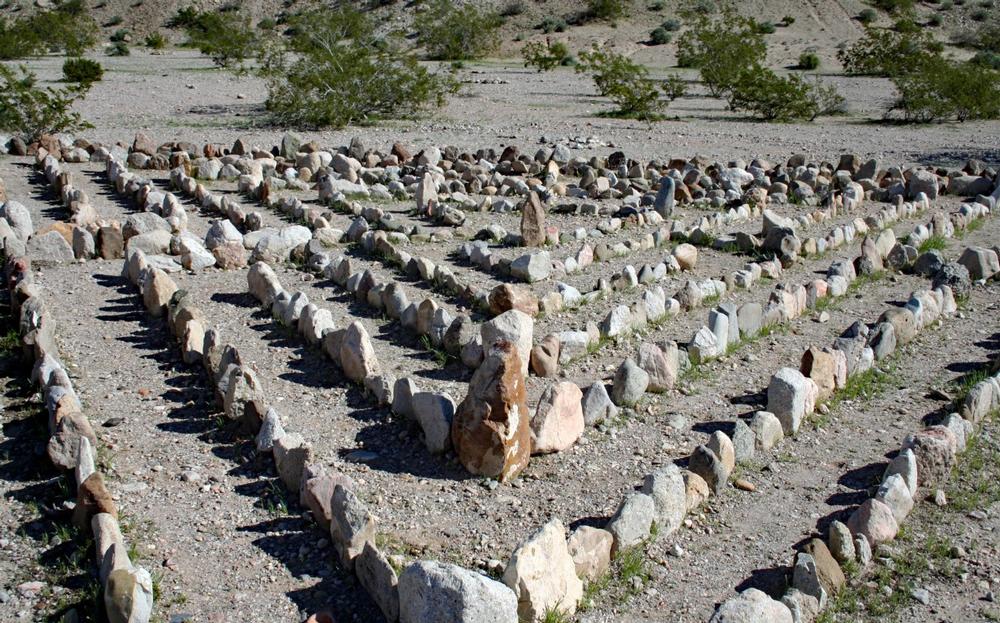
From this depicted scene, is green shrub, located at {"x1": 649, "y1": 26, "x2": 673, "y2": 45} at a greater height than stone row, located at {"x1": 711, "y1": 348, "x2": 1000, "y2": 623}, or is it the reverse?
green shrub, located at {"x1": 649, "y1": 26, "x2": 673, "y2": 45}

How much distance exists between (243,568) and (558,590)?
5.02 feet

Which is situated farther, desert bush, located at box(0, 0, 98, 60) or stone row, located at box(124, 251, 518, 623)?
desert bush, located at box(0, 0, 98, 60)

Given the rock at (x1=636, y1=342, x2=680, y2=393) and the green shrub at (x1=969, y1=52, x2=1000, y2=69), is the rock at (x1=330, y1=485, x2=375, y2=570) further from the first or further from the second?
the green shrub at (x1=969, y1=52, x2=1000, y2=69)

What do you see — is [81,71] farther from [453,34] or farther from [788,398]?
[788,398]

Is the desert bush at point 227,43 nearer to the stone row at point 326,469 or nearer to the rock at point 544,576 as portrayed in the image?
the stone row at point 326,469

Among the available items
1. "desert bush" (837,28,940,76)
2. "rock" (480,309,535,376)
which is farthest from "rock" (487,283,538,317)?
"desert bush" (837,28,940,76)

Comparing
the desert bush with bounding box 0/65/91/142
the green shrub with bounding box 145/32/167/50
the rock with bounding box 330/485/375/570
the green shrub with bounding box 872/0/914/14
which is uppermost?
the green shrub with bounding box 872/0/914/14

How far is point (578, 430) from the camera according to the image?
6.30 m

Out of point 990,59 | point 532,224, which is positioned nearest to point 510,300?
point 532,224

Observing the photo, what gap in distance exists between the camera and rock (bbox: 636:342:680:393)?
712cm

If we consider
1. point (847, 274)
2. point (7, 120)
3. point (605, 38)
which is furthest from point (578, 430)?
point (605, 38)

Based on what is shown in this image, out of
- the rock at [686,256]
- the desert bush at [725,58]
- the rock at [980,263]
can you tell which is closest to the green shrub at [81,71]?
the desert bush at [725,58]

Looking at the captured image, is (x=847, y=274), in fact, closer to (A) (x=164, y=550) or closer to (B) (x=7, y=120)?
(A) (x=164, y=550)

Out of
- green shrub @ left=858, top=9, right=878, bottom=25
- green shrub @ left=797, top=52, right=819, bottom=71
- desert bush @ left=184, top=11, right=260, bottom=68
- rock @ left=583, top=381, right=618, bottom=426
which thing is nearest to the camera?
rock @ left=583, top=381, right=618, bottom=426
